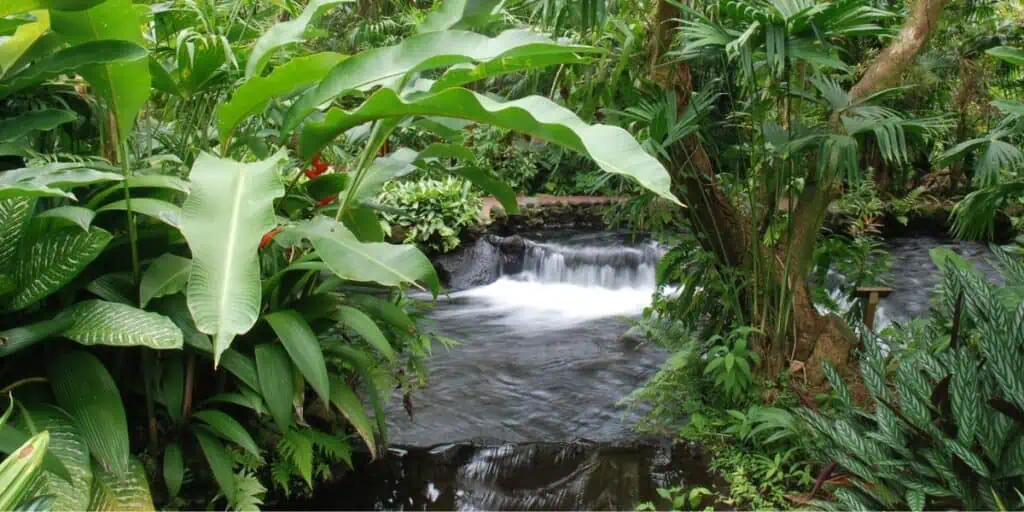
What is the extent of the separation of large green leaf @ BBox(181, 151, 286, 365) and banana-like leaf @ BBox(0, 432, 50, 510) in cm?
39

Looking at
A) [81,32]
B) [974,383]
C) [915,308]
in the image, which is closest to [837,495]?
[974,383]

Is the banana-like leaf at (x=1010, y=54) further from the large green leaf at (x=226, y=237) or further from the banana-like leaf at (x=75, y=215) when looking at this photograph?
the banana-like leaf at (x=75, y=215)

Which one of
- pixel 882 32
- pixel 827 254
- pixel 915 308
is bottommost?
pixel 915 308

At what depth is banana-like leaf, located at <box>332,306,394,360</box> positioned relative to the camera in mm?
2172

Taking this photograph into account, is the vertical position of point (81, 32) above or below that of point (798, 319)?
above

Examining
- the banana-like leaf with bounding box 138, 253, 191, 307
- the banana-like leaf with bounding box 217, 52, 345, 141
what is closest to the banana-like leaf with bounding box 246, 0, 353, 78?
the banana-like leaf with bounding box 217, 52, 345, 141

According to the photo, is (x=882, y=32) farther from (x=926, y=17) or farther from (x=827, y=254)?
(x=827, y=254)

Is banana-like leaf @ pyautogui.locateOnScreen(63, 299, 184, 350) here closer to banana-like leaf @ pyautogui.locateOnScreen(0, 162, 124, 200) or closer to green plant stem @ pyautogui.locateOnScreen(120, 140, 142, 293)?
green plant stem @ pyautogui.locateOnScreen(120, 140, 142, 293)

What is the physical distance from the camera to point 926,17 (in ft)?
8.86

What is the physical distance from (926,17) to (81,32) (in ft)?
9.49

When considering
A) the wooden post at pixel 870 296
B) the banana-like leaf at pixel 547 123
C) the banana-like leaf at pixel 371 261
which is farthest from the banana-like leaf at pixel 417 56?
the wooden post at pixel 870 296

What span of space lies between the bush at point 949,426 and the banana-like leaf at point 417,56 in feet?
4.73

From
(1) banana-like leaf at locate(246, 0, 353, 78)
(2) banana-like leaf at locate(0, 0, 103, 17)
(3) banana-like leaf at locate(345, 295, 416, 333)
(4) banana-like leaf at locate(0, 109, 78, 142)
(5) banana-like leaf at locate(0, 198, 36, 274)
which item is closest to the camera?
(2) banana-like leaf at locate(0, 0, 103, 17)

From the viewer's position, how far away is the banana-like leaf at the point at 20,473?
2.78 feet
